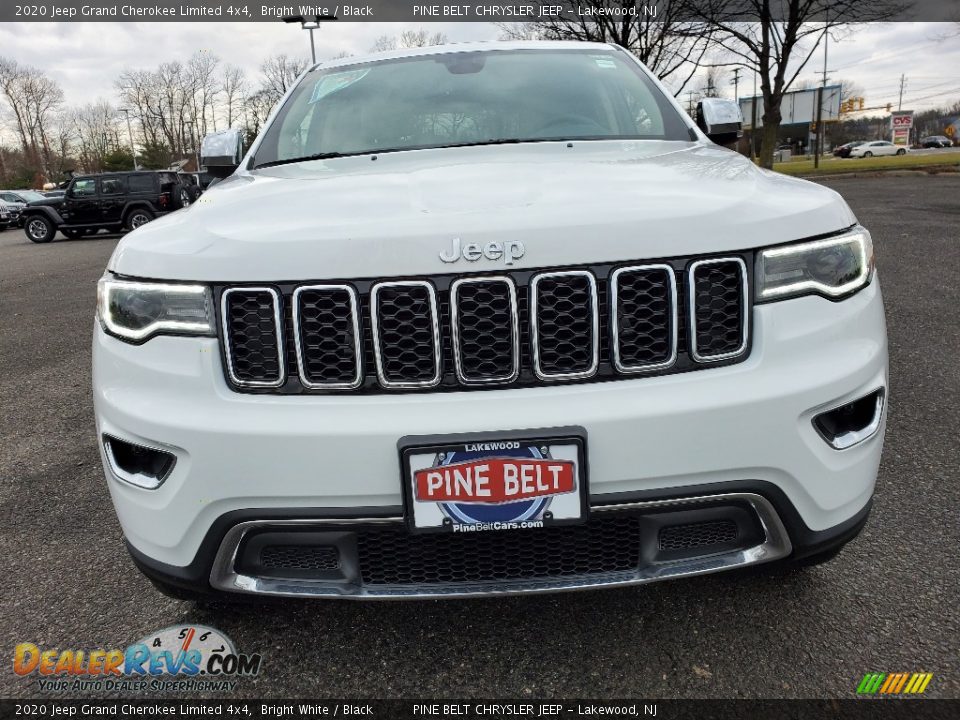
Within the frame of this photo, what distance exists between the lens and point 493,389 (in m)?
1.48

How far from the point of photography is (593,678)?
5.57 ft

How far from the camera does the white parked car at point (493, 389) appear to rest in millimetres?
1431

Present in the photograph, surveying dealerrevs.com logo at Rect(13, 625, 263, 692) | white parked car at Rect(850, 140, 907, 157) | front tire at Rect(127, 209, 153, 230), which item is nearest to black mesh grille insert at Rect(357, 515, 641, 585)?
dealerrevs.com logo at Rect(13, 625, 263, 692)

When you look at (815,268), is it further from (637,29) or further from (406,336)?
(637,29)

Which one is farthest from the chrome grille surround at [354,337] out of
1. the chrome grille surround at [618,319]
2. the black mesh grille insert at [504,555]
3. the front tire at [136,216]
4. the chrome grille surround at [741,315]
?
the front tire at [136,216]

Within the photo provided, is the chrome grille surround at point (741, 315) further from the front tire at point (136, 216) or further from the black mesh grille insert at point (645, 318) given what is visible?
the front tire at point (136, 216)

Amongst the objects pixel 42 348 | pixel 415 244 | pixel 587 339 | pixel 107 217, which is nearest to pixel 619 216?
pixel 587 339

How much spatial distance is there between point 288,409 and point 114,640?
97 centimetres

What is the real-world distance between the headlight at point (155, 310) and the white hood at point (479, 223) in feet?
0.12

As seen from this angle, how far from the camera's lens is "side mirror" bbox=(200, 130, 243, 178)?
291cm

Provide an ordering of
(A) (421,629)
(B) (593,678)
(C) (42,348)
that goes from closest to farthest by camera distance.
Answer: (B) (593,678)
(A) (421,629)
(C) (42,348)

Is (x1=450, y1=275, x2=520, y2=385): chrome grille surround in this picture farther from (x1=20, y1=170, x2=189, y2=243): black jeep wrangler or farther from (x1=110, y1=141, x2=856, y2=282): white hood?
(x1=20, y1=170, x2=189, y2=243): black jeep wrangler

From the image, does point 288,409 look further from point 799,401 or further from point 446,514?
point 799,401

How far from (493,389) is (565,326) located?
20 cm
